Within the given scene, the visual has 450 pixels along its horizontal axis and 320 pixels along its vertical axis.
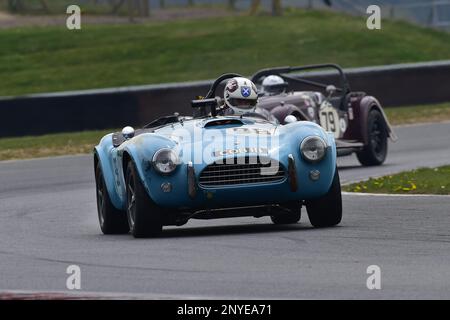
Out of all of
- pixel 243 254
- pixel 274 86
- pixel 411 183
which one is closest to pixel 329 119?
pixel 274 86

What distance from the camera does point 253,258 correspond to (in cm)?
912

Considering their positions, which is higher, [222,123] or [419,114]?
[222,123]

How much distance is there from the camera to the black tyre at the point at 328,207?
35.1 ft

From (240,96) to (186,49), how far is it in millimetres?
20854

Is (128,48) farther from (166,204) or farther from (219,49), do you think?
(166,204)

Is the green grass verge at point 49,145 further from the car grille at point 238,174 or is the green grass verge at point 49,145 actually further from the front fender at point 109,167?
the car grille at point 238,174

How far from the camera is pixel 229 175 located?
10375 millimetres

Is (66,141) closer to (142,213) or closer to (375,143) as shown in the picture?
(375,143)

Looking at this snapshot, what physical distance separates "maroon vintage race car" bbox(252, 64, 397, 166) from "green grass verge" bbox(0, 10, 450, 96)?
11486mm

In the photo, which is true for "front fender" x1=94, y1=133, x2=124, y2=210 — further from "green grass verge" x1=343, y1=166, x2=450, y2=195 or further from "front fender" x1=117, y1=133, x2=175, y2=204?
"green grass verge" x1=343, y1=166, x2=450, y2=195

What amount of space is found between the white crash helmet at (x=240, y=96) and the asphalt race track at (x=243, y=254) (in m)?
0.94

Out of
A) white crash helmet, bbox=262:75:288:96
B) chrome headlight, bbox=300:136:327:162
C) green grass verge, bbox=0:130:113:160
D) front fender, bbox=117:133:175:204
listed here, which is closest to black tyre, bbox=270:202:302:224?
chrome headlight, bbox=300:136:327:162

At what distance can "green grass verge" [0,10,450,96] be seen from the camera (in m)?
30.4
